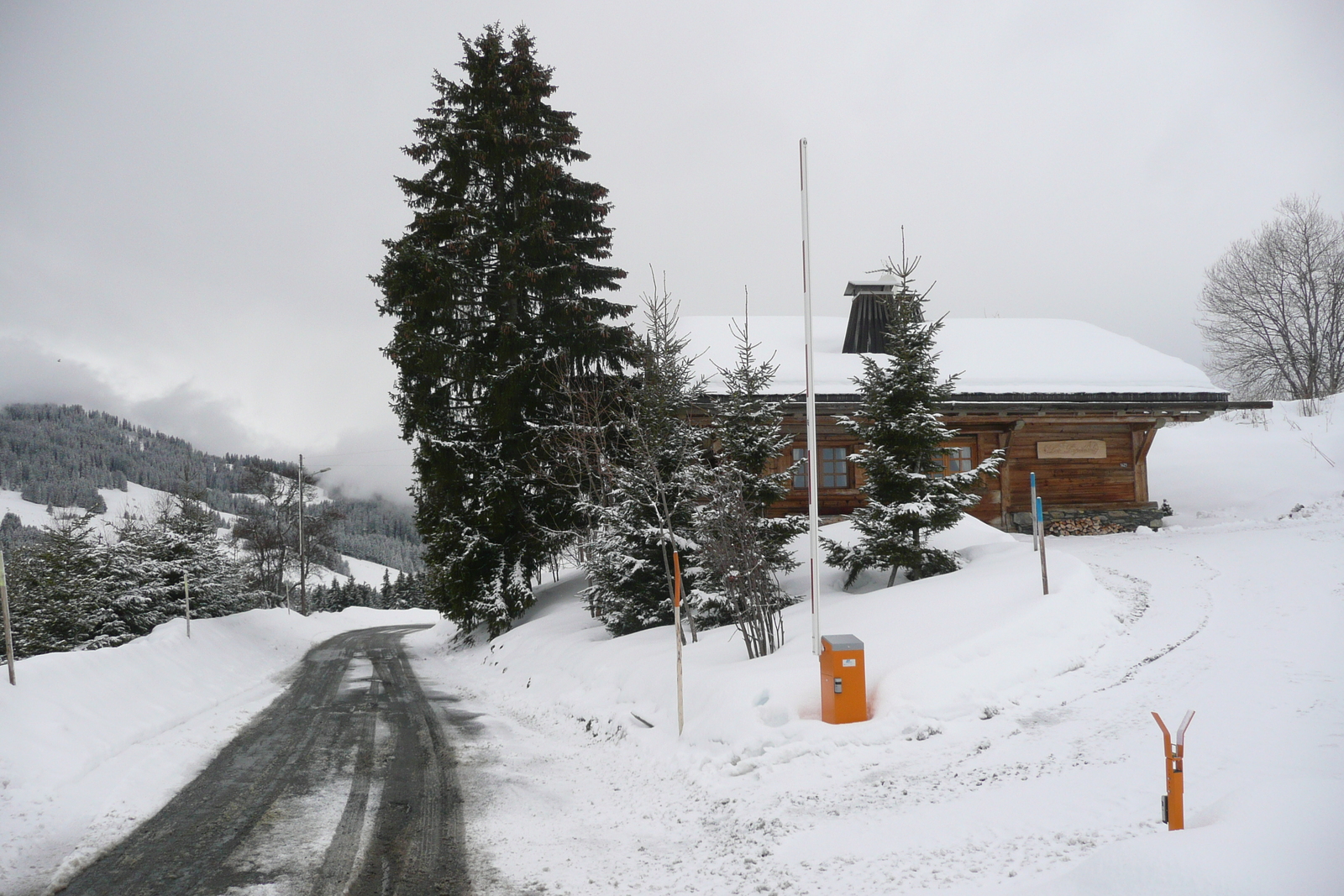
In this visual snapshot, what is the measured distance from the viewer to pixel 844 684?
7055 mm

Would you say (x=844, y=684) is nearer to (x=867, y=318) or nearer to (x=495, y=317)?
(x=495, y=317)

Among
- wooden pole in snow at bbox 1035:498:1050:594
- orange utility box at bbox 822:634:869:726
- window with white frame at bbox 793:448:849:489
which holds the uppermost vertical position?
window with white frame at bbox 793:448:849:489

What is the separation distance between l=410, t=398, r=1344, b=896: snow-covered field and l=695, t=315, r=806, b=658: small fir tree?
62 centimetres

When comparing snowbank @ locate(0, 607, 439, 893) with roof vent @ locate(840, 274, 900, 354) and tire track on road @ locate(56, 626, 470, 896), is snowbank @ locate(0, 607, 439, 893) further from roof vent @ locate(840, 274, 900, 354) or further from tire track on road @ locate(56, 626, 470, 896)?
roof vent @ locate(840, 274, 900, 354)

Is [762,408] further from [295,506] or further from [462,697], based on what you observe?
[295,506]

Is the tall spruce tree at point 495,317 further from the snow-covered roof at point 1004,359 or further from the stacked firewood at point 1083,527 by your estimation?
the stacked firewood at point 1083,527

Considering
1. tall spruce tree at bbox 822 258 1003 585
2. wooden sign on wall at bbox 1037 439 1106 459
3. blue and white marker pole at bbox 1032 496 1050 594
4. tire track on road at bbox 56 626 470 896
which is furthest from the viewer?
wooden sign on wall at bbox 1037 439 1106 459

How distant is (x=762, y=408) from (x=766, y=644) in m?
4.41

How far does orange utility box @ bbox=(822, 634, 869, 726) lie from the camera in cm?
702

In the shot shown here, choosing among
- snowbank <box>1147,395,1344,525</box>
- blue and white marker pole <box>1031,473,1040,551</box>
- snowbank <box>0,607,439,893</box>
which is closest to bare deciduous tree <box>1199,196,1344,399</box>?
snowbank <box>1147,395,1344,525</box>

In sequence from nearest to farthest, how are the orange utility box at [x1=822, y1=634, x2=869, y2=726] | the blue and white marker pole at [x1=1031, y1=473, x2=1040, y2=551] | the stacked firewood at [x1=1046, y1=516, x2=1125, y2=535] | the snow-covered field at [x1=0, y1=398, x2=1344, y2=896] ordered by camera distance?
1. the snow-covered field at [x1=0, y1=398, x2=1344, y2=896]
2. the orange utility box at [x1=822, y1=634, x2=869, y2=726]
3. the blue and white marker pole at [x1=1031, y1=473, x2=1040, y2=551]
4. the stacked firewood at [x1=1046, y1=516, x2=1125, y2=535]

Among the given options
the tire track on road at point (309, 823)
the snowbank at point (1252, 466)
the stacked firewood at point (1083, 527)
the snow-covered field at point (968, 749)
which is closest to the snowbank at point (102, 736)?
the tire track on road at point (309, 823)

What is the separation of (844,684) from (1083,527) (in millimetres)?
15306

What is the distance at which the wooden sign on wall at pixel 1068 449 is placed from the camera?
19.9 m
